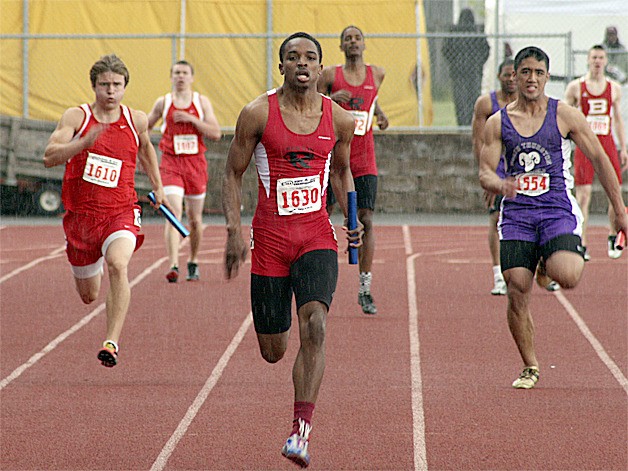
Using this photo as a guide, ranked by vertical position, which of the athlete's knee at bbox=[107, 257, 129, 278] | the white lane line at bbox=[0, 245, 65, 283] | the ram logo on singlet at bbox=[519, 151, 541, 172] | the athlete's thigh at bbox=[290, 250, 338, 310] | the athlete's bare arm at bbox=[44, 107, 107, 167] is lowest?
the white lane line at bbox=[0, 245, 65, 283]

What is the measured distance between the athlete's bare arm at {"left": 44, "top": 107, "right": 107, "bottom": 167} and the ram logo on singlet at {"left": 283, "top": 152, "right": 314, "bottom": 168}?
1862mm

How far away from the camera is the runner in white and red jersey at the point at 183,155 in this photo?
1266cm

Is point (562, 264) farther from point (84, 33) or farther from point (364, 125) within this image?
point (84, 33)

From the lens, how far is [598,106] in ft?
47.0

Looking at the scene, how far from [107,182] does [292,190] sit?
2.41 metres

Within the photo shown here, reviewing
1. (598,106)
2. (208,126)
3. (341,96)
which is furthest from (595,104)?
(341,96)

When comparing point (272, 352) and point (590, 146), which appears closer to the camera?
point (272, 352)

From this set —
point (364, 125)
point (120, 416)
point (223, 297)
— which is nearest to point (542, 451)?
point (120, 416)

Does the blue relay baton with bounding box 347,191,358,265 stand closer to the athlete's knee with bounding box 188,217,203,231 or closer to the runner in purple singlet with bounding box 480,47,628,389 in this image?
the runner in purple singlet with bounding box 480,47,628,389

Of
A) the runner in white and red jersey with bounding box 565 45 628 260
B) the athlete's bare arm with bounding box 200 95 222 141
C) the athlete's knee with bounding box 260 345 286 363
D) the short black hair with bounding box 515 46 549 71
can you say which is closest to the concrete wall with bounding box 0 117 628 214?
the runner in white and red jersey with bounding box 565 45 628 260

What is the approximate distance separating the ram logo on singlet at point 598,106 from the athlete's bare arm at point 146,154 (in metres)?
7.00

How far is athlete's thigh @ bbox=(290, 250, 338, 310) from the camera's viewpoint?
19.8 feet

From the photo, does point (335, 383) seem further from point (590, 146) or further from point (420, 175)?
point (420, 175)

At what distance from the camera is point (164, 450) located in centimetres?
652
